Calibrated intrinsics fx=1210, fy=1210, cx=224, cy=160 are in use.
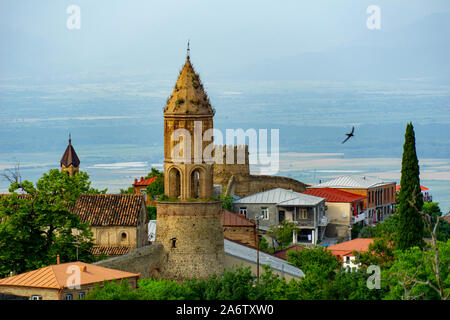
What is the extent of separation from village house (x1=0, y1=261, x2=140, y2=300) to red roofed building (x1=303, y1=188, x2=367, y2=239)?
2084 inches

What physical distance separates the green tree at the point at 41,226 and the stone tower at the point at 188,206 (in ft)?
12.8

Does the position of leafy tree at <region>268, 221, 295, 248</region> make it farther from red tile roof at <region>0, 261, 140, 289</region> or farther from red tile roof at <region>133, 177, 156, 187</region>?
red tile roof at <region>0, 261, 140, 289</region>

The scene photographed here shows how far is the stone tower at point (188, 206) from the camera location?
56.8 meters

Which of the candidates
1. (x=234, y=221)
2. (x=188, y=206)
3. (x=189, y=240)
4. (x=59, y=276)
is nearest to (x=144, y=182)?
(x=234, y=221)

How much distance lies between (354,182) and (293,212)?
19474 mm

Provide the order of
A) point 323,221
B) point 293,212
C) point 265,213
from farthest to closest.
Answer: point 323,221
point 265,213
point 293,212

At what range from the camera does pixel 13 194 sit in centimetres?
5628

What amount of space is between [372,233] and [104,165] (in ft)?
106

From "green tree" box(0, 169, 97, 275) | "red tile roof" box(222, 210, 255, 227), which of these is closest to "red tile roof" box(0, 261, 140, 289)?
"green tree" box(0, 169, 97, 275)

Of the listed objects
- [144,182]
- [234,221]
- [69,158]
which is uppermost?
[69,158]

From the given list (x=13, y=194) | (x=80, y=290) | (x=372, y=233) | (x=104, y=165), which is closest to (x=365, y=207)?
(x=372, y=233)

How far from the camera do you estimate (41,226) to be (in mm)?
56500

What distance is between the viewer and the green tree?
180 feet

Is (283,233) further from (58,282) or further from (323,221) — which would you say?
(58,282)
